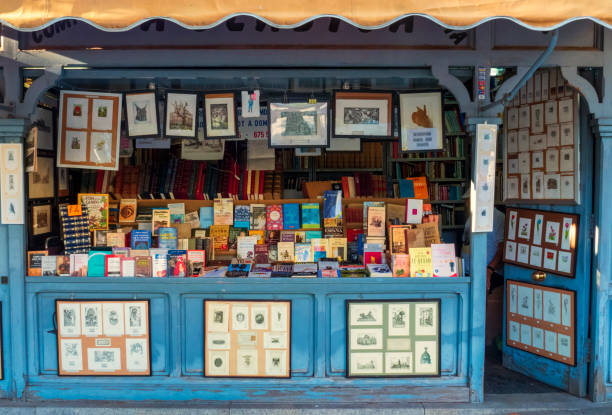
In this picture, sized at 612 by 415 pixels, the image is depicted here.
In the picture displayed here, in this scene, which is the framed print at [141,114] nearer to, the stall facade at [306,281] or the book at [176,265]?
the stall facade at [306,281]

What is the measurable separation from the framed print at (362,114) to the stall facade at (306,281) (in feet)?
0.88

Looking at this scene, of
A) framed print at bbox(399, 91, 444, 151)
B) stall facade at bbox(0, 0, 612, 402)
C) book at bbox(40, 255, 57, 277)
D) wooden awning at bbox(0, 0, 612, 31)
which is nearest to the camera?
wooden awning at bbox(0, 0, 612, 31)

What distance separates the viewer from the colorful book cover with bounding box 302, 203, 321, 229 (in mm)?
5562

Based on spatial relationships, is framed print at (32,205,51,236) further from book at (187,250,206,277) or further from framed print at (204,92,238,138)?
framed print at (204,92,238,138)

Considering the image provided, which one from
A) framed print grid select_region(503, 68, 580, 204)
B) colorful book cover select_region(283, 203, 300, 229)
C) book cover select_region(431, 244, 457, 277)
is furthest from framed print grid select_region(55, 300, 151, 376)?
framed print grid select_region(503, 68, 580, 204)

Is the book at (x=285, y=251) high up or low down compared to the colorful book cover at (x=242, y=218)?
down

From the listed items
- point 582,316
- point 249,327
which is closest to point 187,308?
point 249,327

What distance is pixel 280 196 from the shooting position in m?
6.64

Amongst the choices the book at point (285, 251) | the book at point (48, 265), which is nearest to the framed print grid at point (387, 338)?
the book at point (285, 251)

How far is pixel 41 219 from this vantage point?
4996 millimetres

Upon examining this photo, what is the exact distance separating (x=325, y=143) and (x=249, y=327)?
6.29ft

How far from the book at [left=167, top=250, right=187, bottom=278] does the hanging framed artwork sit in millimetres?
1035

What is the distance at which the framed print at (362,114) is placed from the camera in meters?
4.77

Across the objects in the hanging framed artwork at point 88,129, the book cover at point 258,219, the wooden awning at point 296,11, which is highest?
the wooden awning at point 296,11
